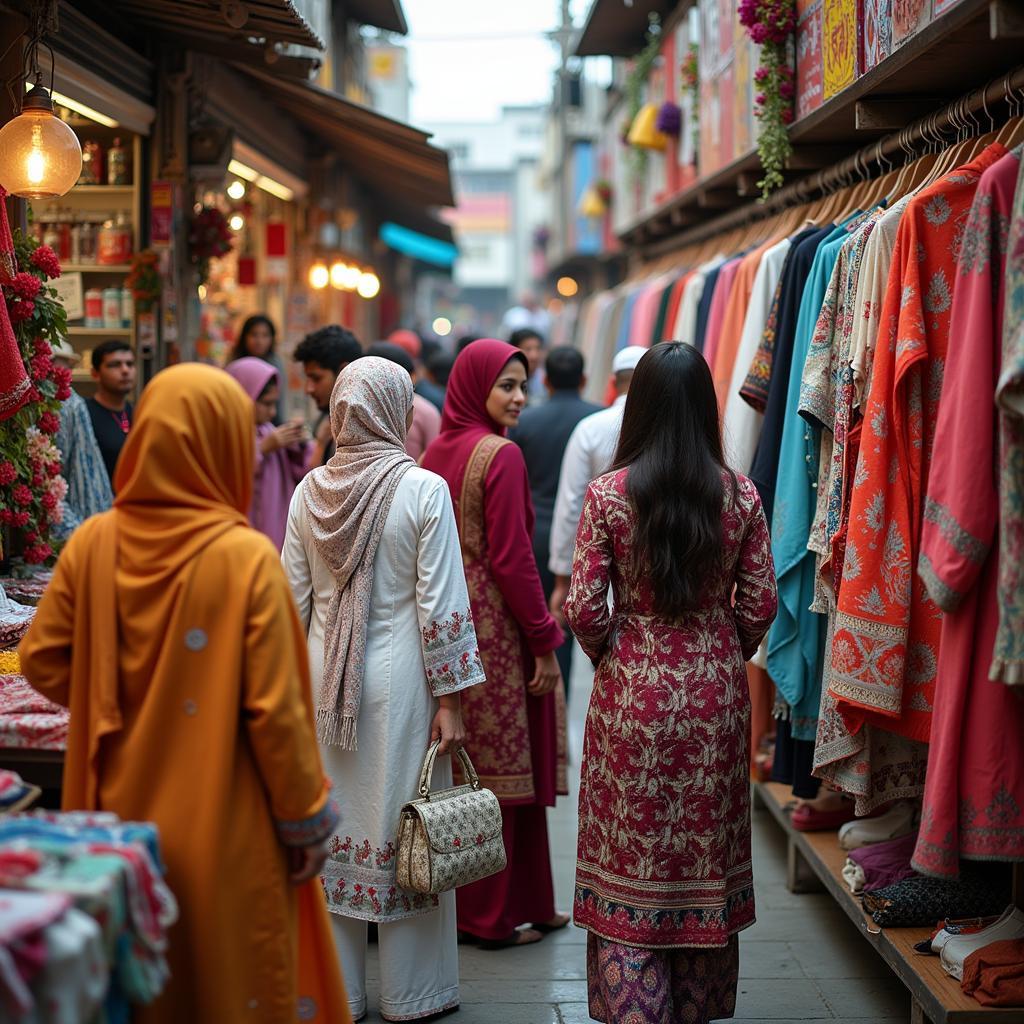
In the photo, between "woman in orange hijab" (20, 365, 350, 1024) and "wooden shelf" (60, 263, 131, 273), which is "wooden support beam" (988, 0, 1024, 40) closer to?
"woman in orange hijab" (20, 365, 350, 1024)

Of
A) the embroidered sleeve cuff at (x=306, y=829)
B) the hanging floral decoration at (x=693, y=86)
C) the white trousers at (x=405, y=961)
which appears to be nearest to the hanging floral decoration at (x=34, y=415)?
the white trousers at (x=405, y=961)

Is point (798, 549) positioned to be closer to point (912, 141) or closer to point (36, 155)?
point (912, 141)

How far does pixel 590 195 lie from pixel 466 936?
13.0 m

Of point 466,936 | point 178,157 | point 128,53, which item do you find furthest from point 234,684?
point 178,157

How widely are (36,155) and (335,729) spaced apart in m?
2.34

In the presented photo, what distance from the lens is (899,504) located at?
3.96 m

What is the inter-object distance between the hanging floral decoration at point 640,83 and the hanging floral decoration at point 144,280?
444 centimetres

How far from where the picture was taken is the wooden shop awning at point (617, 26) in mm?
10617

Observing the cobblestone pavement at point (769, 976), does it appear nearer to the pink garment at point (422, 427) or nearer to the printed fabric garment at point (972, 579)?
the printed fabric garment at point (972, 579)

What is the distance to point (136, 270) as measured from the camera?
7516 mm

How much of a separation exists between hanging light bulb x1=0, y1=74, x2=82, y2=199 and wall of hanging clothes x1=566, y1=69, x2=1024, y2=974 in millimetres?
2597

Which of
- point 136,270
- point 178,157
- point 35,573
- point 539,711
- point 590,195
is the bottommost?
point 539,711

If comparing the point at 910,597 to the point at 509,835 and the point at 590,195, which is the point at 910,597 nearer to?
the point at 509,835

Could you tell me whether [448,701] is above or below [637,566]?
below
